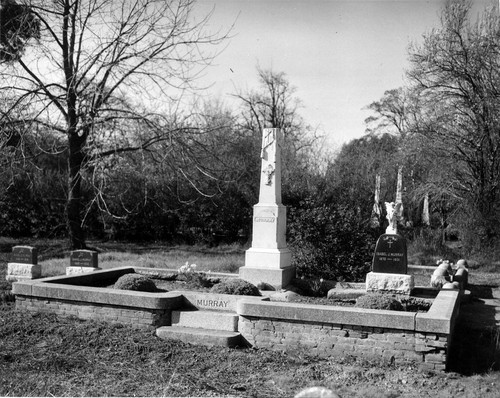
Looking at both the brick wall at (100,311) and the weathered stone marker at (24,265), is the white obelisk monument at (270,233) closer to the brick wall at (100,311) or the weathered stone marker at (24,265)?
the brick wall at (100,311)

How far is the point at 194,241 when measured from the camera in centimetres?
2345

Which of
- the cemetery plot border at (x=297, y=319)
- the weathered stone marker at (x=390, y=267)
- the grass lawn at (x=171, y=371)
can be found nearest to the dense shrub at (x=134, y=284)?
the cemetery plot border at (x=297, y=319)

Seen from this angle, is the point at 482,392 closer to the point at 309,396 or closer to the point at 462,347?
the point at 462,347

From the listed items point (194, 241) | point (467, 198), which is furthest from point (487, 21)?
point (194, 241)

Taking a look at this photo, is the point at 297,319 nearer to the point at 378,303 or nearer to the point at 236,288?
the point at 378,303

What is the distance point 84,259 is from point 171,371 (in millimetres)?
7208

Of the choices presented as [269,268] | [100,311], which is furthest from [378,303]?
[269,268]

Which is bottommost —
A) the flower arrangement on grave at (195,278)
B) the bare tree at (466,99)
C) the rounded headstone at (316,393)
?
the flower arrangement on grave at (195,278)

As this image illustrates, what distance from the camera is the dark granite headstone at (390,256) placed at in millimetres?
10945

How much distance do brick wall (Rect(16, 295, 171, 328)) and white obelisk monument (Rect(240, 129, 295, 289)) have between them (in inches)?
158

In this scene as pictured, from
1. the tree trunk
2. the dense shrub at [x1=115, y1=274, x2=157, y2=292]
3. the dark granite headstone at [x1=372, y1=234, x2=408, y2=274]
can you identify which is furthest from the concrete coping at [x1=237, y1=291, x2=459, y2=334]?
the tree trunk

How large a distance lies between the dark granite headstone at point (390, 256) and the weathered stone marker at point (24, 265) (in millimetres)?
7871

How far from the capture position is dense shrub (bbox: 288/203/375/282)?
13.0 metres

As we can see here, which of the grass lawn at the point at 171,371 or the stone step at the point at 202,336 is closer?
the grass lawn at the point at 171,371
